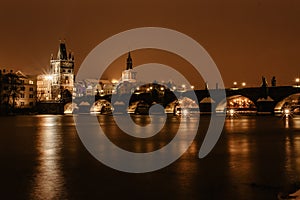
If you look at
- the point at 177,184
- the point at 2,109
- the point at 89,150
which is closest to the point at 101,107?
the point at 2,109

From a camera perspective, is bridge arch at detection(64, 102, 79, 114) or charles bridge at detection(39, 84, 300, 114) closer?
charles bridge at detection(39, 84, 300, 114)

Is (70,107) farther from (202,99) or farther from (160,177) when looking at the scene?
(160,177)

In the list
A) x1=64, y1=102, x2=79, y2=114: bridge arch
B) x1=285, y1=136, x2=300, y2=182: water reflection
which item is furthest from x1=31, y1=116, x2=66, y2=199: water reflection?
x1=64, y1=102, x2=79, y2=114: bridge arch

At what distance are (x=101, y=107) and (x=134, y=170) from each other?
447 ft

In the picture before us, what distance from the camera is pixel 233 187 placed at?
11289 millimetres

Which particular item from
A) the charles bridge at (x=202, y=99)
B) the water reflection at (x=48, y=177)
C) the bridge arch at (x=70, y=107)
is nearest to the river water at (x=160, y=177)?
the water reflection at (x=48, y=177)

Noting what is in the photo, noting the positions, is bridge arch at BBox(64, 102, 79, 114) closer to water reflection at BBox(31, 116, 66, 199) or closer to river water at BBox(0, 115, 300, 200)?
water reflection at BBox(31, 116, 66, 199)

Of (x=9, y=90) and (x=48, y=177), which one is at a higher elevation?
(x=9, y=90)

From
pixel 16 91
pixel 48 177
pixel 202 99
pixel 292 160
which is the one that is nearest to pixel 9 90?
pixel 16 91

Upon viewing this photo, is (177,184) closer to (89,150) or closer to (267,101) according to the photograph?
(89,150)

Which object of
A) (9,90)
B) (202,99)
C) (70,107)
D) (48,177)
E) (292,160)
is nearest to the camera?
(48,177)

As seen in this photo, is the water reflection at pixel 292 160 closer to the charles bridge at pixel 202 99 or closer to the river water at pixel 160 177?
the river water at pixel 160 177

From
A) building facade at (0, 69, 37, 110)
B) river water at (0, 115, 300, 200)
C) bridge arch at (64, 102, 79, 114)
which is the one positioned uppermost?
building facade at (0, 69, 37, 110)

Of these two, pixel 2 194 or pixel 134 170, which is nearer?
pixel 2 194
